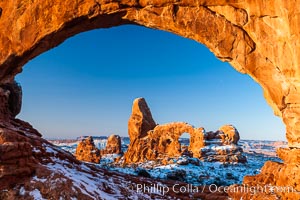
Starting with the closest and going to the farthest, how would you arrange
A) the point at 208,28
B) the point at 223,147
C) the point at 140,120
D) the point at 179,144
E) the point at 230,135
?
the point at 208,28 < the point at 223,147 < the point at 179,144 < the point at 230,135 < the point at 140,120

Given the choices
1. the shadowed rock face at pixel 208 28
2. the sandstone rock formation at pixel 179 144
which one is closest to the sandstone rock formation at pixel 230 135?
the sandstone rock formation at pixel 179 144

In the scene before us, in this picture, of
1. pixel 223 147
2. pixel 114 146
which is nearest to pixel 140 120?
pixel 114 146

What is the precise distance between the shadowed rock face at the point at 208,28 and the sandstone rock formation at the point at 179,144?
3595cm

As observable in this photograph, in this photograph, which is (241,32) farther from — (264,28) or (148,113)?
(148,113)

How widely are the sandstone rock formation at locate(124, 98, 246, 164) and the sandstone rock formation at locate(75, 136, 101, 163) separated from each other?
5.84 m

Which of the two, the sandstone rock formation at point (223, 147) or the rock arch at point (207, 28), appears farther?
the sandstone rock formation at point (223, 147)

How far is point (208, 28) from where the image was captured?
14156 mm

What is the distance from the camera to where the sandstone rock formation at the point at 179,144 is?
167 ft

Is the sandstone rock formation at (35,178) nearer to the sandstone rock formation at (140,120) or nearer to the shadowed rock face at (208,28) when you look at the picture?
the shadowed rock face at (208,28)

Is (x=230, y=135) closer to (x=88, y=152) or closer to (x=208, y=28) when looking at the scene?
(x=88, y=152)

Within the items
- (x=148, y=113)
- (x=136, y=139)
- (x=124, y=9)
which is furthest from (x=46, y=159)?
(x=148, y=113)

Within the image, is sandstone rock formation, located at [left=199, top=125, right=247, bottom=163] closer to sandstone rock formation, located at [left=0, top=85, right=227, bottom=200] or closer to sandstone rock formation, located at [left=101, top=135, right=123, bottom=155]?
sandstone rock formation, located at [left=101, top=135, right=123, bottom=155]

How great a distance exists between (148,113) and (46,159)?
4999 centimetres

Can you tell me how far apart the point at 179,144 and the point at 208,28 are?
3970 cm
